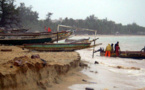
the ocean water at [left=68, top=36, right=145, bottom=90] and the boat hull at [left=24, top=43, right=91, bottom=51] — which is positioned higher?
the boat hull at [left=24, top=43, right=91, bottom=51]

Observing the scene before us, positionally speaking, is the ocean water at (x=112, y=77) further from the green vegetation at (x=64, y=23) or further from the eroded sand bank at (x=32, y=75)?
the green vegetation at (x=64, y=23)

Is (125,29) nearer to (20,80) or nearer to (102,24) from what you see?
(102,24)

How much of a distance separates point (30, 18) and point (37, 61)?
6687 cm

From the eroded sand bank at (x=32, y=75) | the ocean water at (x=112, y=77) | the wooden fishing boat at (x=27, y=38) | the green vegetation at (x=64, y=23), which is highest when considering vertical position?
the green vegetation at (x=64, y=23)

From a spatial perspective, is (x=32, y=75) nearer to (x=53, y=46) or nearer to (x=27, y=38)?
(x=53, y=46)

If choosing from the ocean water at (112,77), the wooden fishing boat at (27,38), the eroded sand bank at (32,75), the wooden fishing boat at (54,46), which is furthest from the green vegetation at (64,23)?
the eroded sand bank at (32,75)

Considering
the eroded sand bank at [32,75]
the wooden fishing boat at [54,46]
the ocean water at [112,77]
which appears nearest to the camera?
the eroded sand bank at [32,75]

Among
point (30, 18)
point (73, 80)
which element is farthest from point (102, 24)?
point (73, 80)

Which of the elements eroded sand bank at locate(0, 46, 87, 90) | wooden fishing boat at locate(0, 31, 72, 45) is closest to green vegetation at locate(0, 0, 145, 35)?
wooden fishing boat at locate(0, 31, 72, 45)

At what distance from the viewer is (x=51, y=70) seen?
5.80 metres

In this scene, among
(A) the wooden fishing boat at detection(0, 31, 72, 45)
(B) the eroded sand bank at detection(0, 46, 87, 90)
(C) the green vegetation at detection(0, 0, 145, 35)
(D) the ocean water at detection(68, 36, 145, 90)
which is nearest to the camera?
(B) the eroded sand bank at detection(0, 46, 87, 90)

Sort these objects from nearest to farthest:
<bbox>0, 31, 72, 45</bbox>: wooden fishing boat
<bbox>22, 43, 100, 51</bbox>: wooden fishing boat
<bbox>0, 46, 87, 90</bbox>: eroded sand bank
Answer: <bbox>0, 46, 87, 90</bbox>: eroded sand bank, <bbox>22, 43, 100, 51</bbox>: wooden fishing boat, <bbox>0, 31, 72, 45</bbox>: wooden fishing boat

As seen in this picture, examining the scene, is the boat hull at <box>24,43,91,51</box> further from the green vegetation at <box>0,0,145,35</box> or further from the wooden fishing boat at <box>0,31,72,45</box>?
the green vegetation at <box>0,0,145,35</box>

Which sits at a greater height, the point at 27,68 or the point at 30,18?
the point at 30,18
